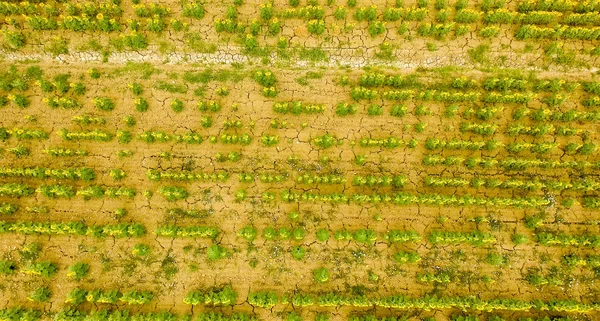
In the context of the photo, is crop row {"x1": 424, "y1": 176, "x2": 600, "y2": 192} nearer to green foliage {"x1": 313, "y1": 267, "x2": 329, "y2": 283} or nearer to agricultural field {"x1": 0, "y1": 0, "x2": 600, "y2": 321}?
agricultural field {"x1": 0, "y1": 0, "x2": 600, "y2": 321}

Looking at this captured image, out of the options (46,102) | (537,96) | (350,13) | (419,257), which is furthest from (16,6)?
(537,96)

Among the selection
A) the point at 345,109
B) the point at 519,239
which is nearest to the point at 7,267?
the point at 345,109

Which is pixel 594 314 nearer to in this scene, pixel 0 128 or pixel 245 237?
pixel 245 237

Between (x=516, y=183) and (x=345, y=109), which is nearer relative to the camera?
(x=516, y=183)

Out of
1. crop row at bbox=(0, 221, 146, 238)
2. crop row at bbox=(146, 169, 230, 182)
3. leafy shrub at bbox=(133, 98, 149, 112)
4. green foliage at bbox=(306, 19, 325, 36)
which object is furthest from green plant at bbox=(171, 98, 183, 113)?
green foliage at bbox=(306, 19, 325, 36)

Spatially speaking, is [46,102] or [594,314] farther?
[46,102]

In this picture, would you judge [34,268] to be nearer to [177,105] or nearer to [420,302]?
[177,105]

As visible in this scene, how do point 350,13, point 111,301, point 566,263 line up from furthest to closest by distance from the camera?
1. point 350,13
2. point 566,263
3. point 111,301

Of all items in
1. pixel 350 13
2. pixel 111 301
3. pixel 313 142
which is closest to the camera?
pixel 111 301
